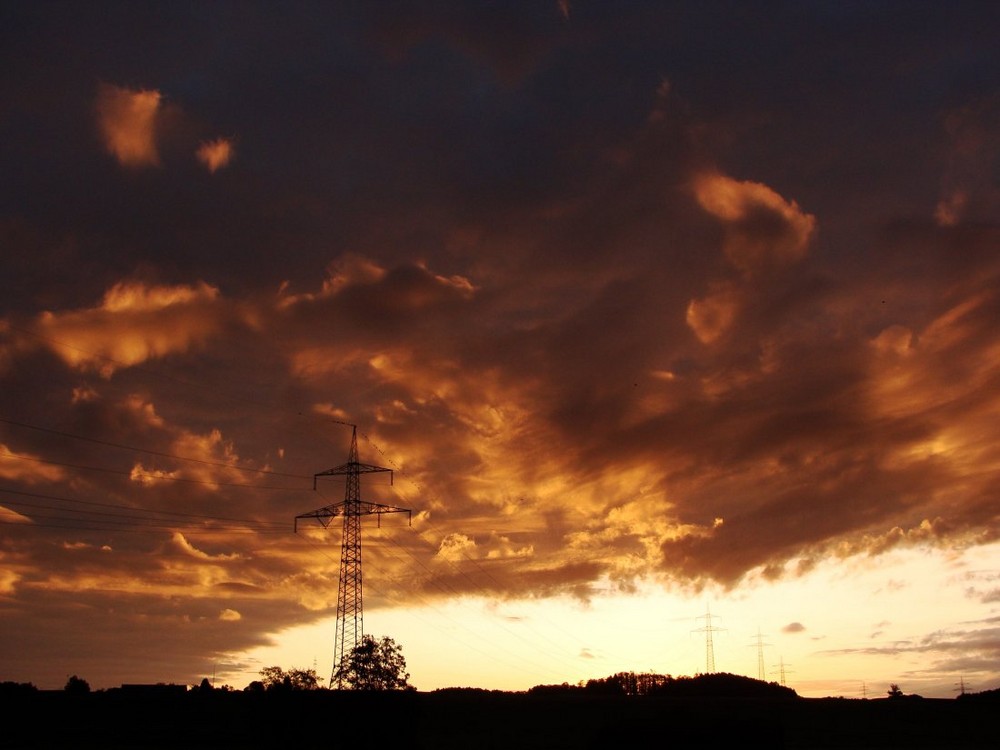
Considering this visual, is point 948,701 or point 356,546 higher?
point 356,546

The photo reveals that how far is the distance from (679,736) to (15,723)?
96.2 metres

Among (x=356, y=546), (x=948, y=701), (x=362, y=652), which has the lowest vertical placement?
(x=948, y=701)

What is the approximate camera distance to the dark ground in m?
68.6

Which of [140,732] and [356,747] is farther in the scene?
[140,732]

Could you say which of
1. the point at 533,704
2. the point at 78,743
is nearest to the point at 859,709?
the point at 533,704

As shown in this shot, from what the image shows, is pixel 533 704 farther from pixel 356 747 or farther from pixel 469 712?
pixel 356 747

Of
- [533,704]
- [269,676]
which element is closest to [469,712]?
[533,704]

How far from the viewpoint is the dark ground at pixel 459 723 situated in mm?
68562

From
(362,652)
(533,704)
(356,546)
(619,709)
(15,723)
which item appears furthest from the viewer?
(533,704)

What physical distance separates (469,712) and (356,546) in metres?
66.1

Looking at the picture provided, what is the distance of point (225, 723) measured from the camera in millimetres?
121688

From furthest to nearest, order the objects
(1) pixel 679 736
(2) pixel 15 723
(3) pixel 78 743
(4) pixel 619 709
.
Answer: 1. (4) pixel 619 709
2. (2) pixel 15 723
3. (3) pixel 78 743
4. (1) pixel 679 736

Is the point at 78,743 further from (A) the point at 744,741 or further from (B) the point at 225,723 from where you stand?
(A) the point at 744,741

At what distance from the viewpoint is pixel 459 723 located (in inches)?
5335
